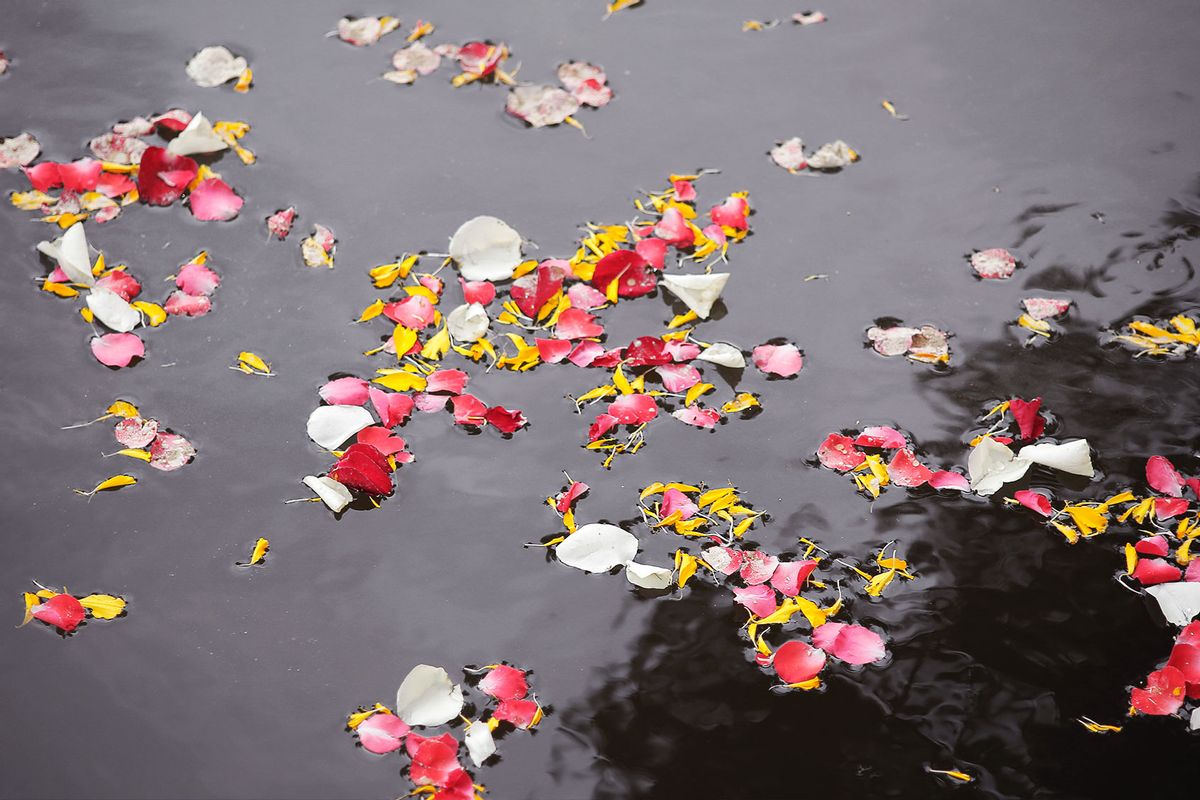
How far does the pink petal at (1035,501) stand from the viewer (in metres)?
1.94

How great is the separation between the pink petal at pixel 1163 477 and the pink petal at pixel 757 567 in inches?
32.0

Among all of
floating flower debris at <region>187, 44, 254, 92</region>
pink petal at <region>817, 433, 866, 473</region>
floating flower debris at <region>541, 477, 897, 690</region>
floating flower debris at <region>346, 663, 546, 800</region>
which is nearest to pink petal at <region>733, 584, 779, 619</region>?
floating flower debris at <region>541, 477, 897, 690</region>

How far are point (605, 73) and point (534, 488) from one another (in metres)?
1.34

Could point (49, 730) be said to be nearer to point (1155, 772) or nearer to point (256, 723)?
point (256, 723)

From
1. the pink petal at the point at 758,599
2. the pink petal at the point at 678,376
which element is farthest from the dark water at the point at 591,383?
the pink petal at the point at 678,376

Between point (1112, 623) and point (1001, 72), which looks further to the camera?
point (1001, 72)

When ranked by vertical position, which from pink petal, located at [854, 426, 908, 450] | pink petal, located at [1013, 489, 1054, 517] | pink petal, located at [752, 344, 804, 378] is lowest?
pink petal, located at [1013, 489, 1054, 517]

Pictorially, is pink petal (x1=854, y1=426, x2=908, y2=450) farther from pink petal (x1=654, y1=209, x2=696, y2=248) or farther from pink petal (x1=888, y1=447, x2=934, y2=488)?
pink petal (x1=654, y1=209, x2=696, y2=248)

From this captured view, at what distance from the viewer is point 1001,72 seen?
8.89 feet

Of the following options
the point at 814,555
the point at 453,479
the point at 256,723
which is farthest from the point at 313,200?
the point at 814,555

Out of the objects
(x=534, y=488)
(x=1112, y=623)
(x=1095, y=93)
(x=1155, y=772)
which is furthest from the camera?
(x=1095, y=93)

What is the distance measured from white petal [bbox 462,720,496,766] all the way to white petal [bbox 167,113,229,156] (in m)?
1.70

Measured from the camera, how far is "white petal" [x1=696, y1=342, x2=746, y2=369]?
2133 mm

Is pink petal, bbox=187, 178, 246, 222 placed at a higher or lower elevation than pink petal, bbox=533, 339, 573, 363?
higher
